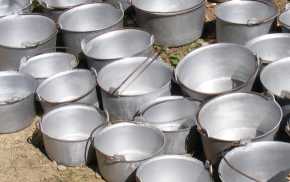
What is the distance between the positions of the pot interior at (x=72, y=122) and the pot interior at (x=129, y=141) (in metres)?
0.16

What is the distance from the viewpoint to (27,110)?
3965 mm

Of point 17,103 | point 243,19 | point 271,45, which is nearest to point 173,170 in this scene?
point 17,103

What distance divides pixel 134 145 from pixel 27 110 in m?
0.73

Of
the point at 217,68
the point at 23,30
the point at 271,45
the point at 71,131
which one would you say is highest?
the point at 271,45

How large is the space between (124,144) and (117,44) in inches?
37.8

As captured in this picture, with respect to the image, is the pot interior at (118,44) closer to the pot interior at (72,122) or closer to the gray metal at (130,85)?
the gray metal at (130,85)

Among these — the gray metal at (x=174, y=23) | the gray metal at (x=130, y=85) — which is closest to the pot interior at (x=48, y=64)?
the gray metal at (x=130, y=85)

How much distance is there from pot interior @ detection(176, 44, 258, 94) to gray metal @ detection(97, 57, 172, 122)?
Result: 0.49 ft

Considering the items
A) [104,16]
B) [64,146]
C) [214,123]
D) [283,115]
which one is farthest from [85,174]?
[104,16]

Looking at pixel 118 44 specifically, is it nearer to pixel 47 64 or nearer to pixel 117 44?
pixel 117 44

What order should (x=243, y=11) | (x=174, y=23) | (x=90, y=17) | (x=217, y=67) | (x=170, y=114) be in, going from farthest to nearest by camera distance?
(x=90, y=17) < (x=243, y=11) < (x=174, y=23) < (x=217, y=67) < (x=170, y=114)

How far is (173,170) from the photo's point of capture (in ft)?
10.9

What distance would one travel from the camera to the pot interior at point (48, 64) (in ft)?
14.2

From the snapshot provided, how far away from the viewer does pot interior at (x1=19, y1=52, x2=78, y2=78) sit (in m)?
4.34
